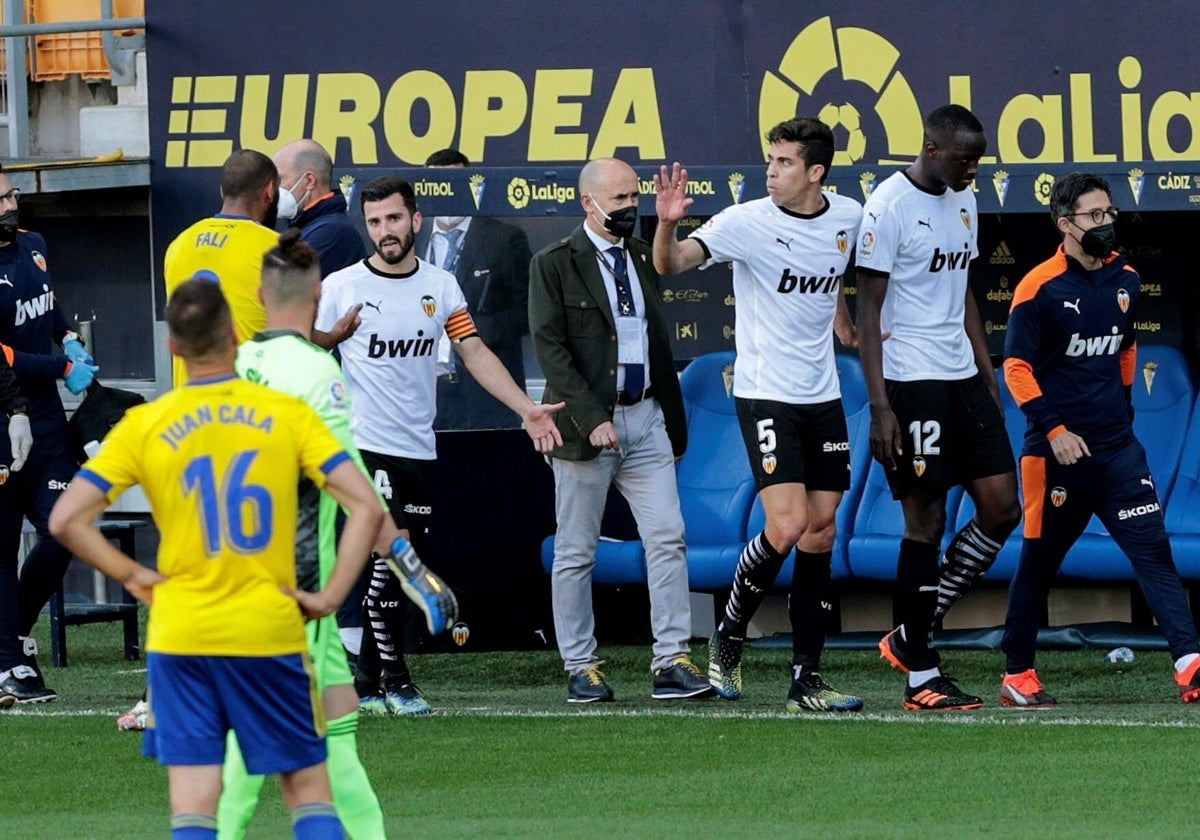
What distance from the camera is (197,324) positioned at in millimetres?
5000

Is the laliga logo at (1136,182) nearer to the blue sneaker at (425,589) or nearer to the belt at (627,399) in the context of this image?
the belt at (627,399)

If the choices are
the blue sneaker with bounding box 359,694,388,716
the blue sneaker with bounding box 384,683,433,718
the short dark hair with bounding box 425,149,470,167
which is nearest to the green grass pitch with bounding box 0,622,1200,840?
the blue sneaker with bounding box 384,683,433,718

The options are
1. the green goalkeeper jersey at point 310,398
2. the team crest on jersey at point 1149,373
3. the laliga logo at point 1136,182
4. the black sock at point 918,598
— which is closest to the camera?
the green goalkeeper jersey at point 310,398

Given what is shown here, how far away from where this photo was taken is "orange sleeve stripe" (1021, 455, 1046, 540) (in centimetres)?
870

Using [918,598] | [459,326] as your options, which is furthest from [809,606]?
[459,326]

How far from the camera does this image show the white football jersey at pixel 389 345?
28.8 ft

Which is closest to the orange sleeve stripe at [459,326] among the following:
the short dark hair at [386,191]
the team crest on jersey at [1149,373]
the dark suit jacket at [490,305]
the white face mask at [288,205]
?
the short dark hair at [386,191]

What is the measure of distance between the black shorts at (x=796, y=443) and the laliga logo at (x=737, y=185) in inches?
84.9

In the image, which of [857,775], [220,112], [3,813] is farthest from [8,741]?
[220,112]

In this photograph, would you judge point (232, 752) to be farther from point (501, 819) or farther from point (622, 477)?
point (622, 477)

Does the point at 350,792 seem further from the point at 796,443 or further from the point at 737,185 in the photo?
the point at 737,185

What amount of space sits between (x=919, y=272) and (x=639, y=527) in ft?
4.93

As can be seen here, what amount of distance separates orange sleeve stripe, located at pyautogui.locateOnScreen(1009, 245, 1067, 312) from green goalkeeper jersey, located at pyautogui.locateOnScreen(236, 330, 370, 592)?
3657 millimetres

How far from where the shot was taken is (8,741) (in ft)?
27.9
